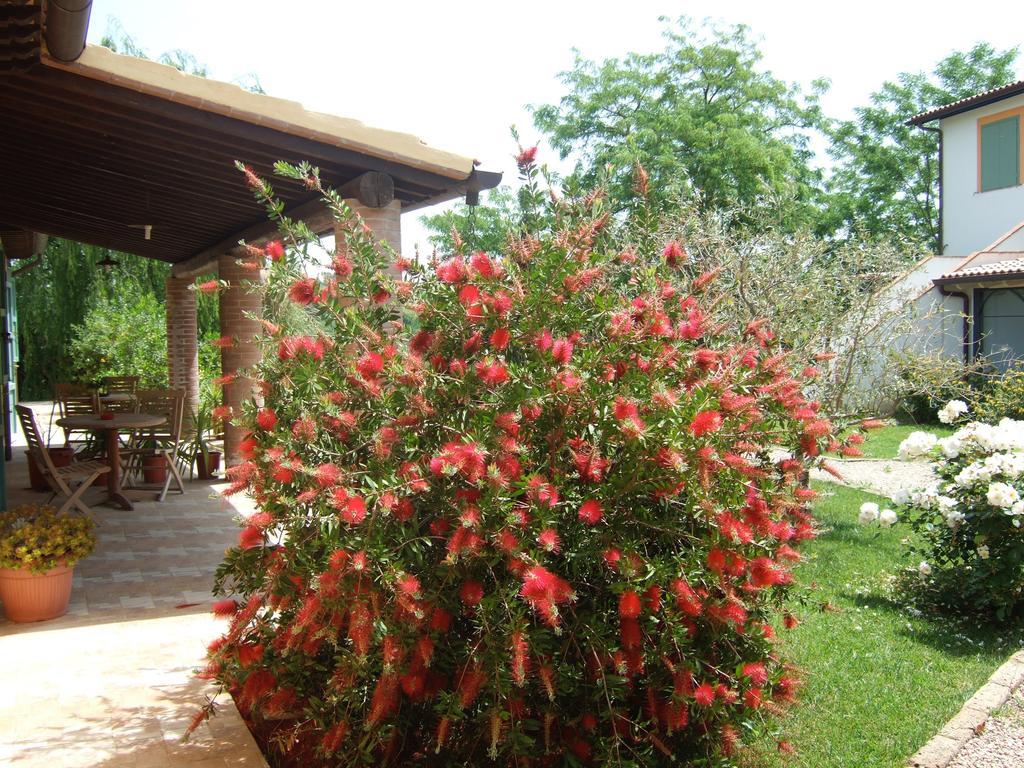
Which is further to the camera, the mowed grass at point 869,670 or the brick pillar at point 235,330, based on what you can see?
the brick pillar at point 235,330

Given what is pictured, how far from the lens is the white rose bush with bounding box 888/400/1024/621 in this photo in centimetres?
525

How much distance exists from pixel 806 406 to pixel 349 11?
12.3 meters

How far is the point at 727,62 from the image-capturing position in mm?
24406

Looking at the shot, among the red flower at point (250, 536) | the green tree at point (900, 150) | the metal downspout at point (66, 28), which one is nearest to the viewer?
the red flower at point (250, 536)

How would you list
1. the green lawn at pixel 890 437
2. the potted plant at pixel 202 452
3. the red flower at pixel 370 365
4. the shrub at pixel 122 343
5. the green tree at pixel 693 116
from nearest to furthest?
the red flower at pixel 370 365 < the potted plant at pixel 202 452 < the green lawn at pixel 890 437 < the shrub at pixel 122 343 < the green tree at pixel 693 116

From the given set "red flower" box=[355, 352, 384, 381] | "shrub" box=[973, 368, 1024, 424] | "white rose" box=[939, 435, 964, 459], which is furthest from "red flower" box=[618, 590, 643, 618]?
"shrub" box=[973, 368, 1024, 424]

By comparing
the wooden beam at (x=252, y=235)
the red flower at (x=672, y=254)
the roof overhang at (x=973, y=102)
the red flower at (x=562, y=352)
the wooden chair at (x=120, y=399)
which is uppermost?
the roof overhang at (x=973, y=102)

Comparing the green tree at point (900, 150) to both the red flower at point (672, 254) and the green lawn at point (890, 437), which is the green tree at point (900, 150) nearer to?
the green lawn at point (890, 437)

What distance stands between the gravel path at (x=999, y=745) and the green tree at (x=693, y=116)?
1927 cm

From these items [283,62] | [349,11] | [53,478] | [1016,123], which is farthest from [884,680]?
[283,62]

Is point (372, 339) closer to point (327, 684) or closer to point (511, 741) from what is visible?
point (327, 684)

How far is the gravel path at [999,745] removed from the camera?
144 inches

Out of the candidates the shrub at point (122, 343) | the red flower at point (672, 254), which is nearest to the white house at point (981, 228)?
the shrub at point (122, 343)

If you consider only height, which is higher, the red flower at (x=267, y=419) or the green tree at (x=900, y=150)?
the green tree at (x=900, y=150)
